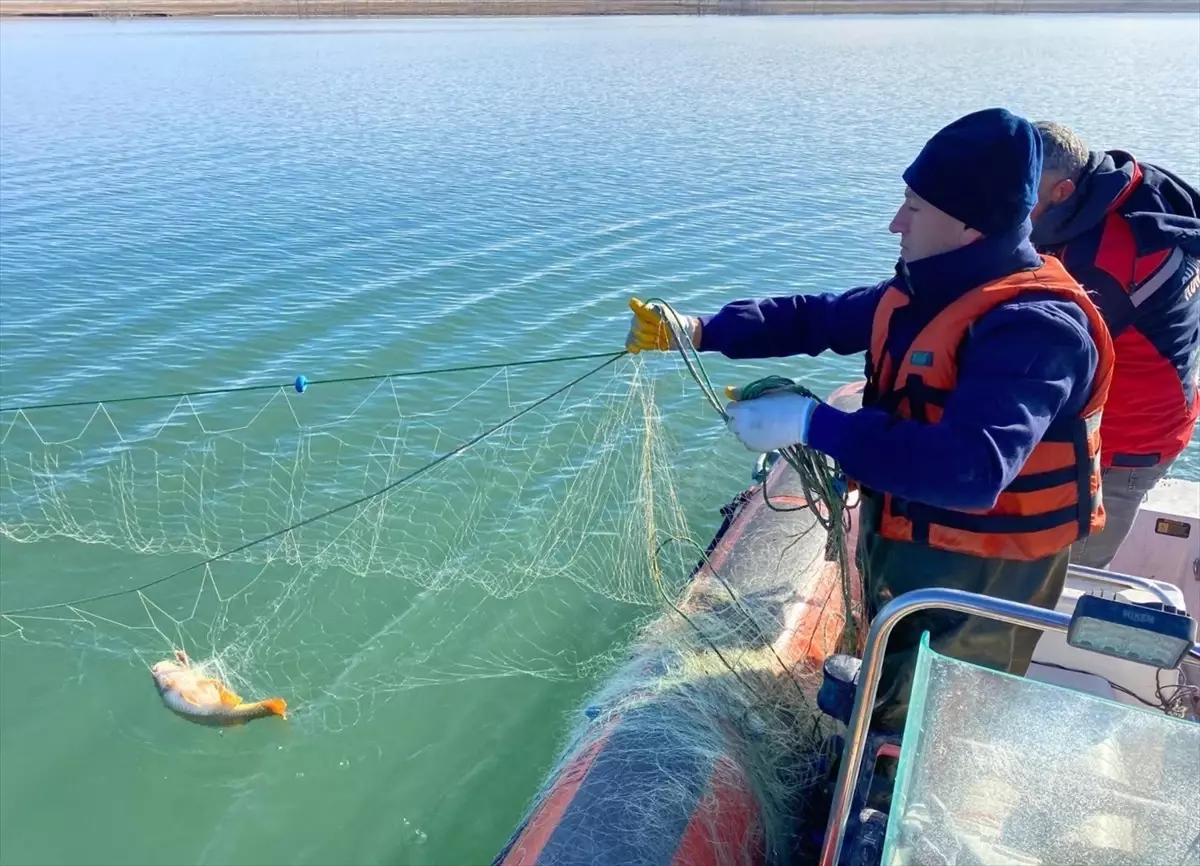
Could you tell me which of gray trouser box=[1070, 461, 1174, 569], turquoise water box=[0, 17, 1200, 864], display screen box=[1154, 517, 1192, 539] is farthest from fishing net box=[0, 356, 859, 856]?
display screen box=[1154, 517, 1192, 539]

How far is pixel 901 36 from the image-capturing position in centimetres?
3766

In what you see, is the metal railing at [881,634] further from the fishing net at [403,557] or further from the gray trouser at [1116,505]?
the gray trouser at [1116,505]

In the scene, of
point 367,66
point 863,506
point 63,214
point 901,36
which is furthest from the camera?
point 901,36

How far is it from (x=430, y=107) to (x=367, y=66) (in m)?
8.36

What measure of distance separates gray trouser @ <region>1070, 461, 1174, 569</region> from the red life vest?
61 millimetres

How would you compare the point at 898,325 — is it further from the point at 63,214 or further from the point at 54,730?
the point at 63,214

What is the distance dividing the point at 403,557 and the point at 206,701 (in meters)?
1.56

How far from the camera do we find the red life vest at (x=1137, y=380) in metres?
3.08

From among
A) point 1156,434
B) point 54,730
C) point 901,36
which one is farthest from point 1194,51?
point 54,730

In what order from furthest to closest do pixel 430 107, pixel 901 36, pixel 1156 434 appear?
pixel 901 36, pixel 430 107, pixel 1156 434

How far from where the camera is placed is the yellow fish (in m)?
4.52

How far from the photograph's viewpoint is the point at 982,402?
2.05 meters

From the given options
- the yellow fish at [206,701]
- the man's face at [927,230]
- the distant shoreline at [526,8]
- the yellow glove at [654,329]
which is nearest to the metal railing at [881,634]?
the man's face at [927,230]

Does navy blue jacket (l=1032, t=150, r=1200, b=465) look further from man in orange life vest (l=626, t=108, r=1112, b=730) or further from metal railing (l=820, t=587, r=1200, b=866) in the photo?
metal railing (l=820, t=587, r=1200, b=866)
